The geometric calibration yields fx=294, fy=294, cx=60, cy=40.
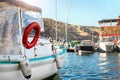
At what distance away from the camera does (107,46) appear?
72.4 metres

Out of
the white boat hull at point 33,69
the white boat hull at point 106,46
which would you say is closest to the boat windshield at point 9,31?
the white boat hull at point 33,69

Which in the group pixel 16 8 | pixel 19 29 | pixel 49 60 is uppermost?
pixel 16 8

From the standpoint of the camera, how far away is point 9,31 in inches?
563

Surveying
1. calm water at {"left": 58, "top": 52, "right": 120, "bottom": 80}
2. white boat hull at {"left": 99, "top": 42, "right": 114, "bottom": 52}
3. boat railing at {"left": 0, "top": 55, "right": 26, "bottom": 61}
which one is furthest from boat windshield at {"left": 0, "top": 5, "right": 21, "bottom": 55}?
white boat hull at {"left": 99, "top": 42, "right": 114, "bottom": 52}

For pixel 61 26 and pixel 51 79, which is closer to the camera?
pixel 51 79

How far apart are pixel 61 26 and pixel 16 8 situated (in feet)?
552

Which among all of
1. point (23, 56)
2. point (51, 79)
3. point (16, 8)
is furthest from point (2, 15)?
point (51, 79)

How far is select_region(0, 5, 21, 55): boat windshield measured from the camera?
45.9 ft

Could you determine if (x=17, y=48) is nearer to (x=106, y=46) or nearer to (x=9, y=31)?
(x=9, y=31)

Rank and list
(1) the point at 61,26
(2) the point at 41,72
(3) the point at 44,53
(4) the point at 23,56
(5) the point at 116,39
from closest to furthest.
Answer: (4) the point at 23,56 < (2) the point at 41,72 < (3) the point at 44,53 < (5) the point at 116,39 < (1) the point at 61,26

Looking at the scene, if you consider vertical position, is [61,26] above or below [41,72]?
above

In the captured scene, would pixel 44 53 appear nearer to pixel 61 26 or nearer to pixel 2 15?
pixel 2 15

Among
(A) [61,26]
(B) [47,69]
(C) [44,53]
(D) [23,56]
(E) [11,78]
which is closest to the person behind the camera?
(E) [11,78]

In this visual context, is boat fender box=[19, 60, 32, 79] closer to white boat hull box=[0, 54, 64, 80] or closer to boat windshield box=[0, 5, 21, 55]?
white boat hull box=[0, 54, 64, 80]
